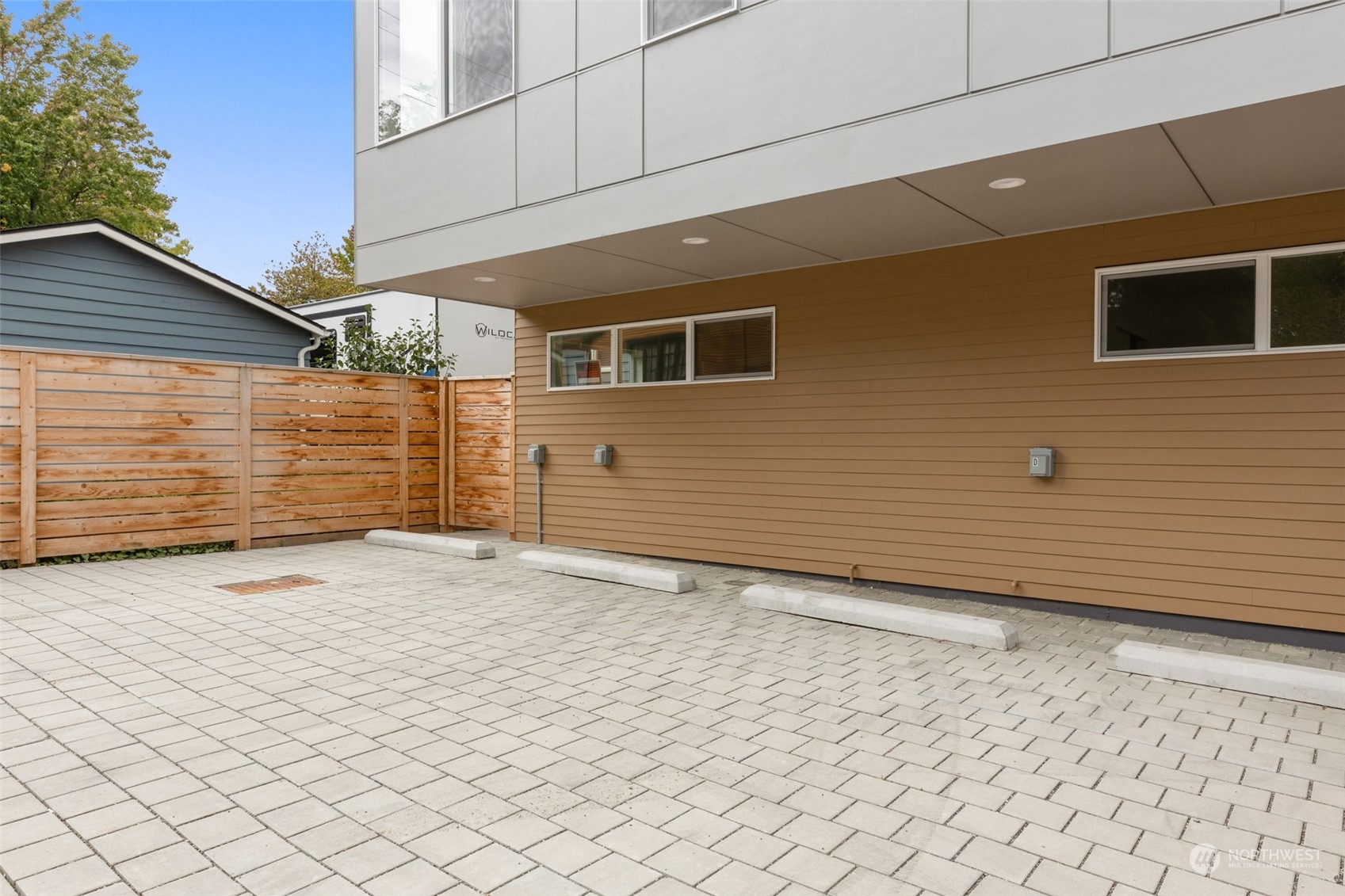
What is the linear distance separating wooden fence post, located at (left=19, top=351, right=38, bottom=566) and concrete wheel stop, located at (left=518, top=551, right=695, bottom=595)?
432cm

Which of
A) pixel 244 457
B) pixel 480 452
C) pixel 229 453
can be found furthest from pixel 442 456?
pixel 229 453

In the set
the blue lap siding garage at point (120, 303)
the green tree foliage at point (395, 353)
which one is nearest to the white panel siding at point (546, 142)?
the green tree foliage at point (395, 353)

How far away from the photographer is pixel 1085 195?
4.91 m

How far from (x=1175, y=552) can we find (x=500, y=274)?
20.0 ft

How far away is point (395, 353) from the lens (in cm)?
1162

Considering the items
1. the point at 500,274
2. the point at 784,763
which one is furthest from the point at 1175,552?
the point at 500,274

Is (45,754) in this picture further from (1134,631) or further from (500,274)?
(1134,631)

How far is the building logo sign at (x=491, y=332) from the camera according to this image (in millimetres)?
12938

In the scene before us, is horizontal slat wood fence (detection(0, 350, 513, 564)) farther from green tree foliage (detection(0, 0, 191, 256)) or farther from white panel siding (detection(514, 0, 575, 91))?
green tree foliage (detection(0, 0, 191, 256))

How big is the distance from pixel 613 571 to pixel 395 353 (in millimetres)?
6485

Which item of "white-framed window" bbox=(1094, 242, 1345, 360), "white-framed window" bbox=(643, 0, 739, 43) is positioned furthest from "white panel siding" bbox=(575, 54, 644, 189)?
"white-framed window" bbox=(1094, 242, 1345, 360)

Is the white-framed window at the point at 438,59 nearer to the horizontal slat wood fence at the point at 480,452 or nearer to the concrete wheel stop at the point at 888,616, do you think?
the horizontal slat wood fence at the point at 480,452

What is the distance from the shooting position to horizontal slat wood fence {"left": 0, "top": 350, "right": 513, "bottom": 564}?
695 cm

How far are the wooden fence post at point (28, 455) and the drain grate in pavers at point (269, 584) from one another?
206cm
